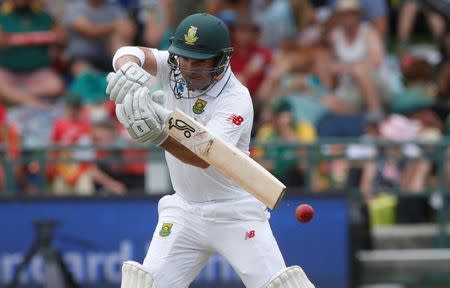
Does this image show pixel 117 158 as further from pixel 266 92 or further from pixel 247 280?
pixel 247 280

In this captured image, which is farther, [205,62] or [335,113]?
[335,113]

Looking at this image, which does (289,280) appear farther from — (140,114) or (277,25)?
(277,25)

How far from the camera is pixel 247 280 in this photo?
6.84 metres

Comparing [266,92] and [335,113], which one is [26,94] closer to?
[266,92]

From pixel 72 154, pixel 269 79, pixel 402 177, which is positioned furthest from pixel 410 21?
pixel 72 154

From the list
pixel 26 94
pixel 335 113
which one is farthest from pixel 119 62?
pixel 26 94

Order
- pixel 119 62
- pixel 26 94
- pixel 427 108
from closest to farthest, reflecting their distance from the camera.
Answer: pixel 119 62 → pixel 427 108 → pixel 26 94

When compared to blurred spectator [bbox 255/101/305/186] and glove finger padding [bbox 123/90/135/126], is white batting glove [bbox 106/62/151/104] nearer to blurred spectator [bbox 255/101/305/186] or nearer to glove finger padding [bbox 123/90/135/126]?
glove finger padding [bbox 123/90/135/126]

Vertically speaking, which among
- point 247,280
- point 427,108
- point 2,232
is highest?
point 427,108

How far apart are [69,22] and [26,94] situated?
972 mm

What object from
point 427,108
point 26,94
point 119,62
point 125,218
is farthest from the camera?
point 26,94

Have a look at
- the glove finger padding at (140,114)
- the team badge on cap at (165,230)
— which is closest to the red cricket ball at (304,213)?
the team badge on cap at (165,230)

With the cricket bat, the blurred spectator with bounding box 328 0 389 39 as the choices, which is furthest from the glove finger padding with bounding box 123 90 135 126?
the blurred spectator with bounding box 328 0 389 39

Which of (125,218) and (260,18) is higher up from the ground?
(260,18)
